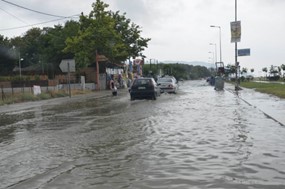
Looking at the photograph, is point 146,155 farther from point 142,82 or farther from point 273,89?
point 273,89

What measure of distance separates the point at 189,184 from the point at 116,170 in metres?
1.62

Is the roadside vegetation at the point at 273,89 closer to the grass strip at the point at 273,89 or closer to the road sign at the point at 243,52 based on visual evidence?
the grass strip at the point at 273,89

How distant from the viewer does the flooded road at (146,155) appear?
22.9 feet

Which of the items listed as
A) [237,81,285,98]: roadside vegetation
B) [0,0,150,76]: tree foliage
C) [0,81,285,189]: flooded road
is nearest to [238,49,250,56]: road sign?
[237,81,285,98]: roadside vegetation

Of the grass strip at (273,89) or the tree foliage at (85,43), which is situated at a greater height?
the tree foliage at (85,43)

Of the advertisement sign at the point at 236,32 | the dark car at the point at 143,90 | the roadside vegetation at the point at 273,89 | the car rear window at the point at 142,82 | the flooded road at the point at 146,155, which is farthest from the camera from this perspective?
the advertisement sign at the point at 236,32

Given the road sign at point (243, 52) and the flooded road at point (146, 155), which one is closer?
the flooded road at point (146, 155)

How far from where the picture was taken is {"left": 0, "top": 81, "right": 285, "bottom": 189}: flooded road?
6988mm

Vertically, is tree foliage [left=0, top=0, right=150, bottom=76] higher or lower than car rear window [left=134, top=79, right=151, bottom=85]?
higher

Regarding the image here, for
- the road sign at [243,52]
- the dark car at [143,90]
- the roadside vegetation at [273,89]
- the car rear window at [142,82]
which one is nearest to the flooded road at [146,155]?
the dark car at [143,90]

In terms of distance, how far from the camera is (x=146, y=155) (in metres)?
9.22

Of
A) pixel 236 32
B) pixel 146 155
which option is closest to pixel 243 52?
pixel 236 32

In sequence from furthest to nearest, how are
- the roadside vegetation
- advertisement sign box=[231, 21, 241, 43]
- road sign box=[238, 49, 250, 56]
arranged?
road sign box=[238, 49, 250, 56] < advertisement sign box=[231, 21, 241, 43] < the roadside vegetation

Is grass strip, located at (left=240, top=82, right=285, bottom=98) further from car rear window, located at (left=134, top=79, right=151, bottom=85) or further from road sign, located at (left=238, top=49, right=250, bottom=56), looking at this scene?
car rear window, located at (left=134, top=79, right=151, bottom=85)
